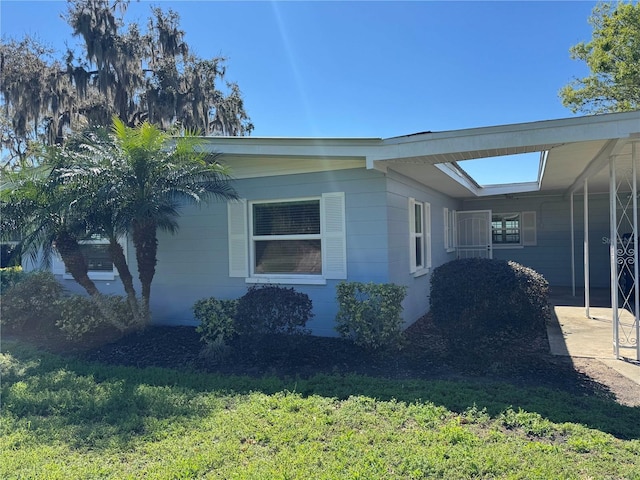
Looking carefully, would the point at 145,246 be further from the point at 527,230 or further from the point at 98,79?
the point at 527,230

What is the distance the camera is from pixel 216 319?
246 inches

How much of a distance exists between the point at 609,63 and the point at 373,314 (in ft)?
56.3

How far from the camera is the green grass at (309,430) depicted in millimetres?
2926

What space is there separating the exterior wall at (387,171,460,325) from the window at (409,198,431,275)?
0.15 metres

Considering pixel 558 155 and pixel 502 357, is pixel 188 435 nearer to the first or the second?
pixel 502 357

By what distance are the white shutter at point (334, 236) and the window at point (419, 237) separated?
1.68m

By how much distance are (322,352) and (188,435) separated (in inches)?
101

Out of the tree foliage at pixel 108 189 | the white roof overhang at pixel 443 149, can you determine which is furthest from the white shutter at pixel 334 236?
the tree foliage at pixel 108 189

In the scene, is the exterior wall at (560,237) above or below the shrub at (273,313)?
above

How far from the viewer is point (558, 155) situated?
649 centimetres

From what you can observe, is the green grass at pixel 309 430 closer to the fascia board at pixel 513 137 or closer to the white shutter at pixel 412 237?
the fascia board at pixel 513 137

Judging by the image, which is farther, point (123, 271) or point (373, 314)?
point (123, 271)

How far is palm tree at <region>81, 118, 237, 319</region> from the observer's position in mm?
6062

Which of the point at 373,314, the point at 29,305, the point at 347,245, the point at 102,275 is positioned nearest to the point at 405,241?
the point at 347,245
